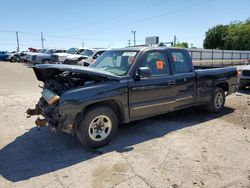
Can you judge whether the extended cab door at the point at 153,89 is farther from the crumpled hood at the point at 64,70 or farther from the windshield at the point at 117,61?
the crumpled hood at the point at 64,70

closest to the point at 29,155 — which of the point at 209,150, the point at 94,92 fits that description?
the point at 94,92

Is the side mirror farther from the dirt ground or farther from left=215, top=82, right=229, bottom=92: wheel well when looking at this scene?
left=215, top=82, right=229, bottom=92: wheel well

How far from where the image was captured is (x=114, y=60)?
17.9ft

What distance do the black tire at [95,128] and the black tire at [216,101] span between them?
10.7 feet

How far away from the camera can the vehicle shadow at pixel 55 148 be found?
3.84 m

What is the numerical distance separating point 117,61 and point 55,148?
2.16 m

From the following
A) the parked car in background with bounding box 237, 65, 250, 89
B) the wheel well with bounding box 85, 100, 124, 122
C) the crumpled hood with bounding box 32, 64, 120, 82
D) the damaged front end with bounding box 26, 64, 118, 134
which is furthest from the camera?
the parked car in background with bounding box 237, 65, 250, 89

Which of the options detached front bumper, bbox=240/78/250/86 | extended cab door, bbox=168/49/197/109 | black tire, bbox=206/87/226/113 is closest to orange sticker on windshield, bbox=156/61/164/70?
extended cab door, bbox=168/49/197/109

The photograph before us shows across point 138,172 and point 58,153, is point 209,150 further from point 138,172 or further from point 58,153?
point 58,153

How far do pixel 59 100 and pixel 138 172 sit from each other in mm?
1681

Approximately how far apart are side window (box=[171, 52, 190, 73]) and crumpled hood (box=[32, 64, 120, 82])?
170 centimetres

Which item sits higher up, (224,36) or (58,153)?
(224,36)

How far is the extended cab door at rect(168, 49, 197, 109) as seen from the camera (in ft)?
18.6

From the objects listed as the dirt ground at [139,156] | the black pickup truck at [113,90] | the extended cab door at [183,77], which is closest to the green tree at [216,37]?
the extended cab door at [183,77]
